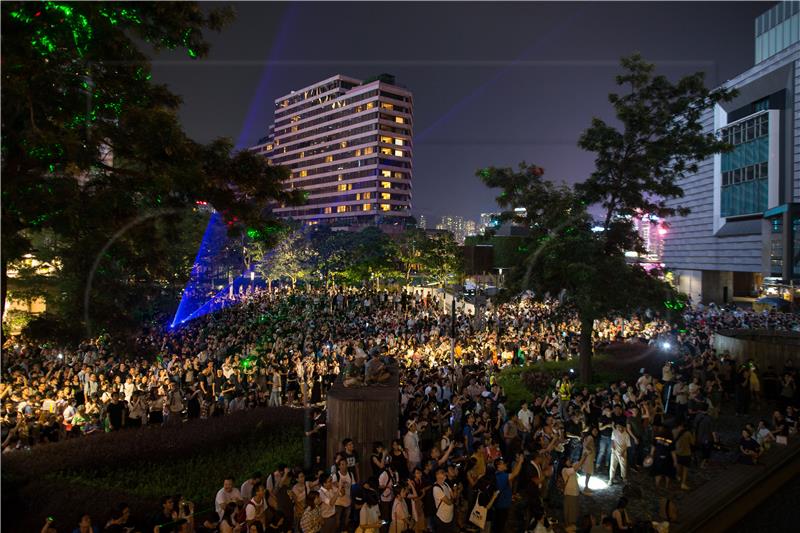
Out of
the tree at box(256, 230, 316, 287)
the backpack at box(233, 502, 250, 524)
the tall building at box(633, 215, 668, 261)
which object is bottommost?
the backpack at box(233, 502, 250, 524)

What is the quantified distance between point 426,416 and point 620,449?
3698 mm

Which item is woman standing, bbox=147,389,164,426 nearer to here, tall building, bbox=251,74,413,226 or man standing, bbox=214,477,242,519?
man standing, bbox=214,477,242,519

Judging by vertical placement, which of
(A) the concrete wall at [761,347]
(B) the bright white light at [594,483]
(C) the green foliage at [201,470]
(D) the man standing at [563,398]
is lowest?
(B) the bright white light at [594,483]

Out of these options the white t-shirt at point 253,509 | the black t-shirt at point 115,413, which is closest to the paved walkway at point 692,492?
the white t-shirt at point 253,509

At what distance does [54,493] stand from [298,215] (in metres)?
120

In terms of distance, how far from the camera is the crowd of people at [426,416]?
23.2 ft

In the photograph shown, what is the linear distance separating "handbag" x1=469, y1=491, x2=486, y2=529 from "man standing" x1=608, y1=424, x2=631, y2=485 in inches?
147

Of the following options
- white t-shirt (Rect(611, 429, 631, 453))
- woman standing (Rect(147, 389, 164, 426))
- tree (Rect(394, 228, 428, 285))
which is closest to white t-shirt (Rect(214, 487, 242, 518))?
woman standing (Rect(147, 389, 164, 426))

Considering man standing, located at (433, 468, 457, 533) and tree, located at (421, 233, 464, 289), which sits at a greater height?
tree, located at (421, 233, 464, 289)

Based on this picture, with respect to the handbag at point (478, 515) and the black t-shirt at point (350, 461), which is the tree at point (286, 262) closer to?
the black t-shirt at point (350, 461)

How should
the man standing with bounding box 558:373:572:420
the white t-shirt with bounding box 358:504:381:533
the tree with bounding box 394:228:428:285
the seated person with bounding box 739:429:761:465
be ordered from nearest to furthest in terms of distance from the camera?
the white t-shirt with bounding box 358:504:381:533, the seated person with bounding box 739:429:761:465, the man standing with bounding box 558:373:572:420, the tree with bounding box 394:228:428:285

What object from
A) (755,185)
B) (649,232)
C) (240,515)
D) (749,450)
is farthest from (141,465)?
(649,232)

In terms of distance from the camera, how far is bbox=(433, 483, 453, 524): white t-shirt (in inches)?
273

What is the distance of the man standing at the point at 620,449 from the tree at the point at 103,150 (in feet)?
24.0
